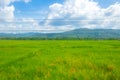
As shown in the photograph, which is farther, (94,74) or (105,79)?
(94,74)

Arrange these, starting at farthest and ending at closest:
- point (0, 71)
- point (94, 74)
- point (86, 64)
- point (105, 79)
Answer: point (86, 64) < point (0, 71) < point (94, 74) < point (105, 79)

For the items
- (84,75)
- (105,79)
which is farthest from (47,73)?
(105,79)

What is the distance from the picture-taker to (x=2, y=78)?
10125mm

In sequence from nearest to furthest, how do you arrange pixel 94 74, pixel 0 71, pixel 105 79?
pixel 105 79
pixel 94 74
pixel 0 71

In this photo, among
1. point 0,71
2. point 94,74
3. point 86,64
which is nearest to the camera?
point 94,74

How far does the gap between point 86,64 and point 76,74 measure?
2.60 meters

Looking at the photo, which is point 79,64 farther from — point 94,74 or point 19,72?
point 19,72

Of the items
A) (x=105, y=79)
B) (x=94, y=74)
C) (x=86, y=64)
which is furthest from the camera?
(x=86, y=64)

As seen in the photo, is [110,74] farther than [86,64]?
No

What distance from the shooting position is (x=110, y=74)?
10.7 m

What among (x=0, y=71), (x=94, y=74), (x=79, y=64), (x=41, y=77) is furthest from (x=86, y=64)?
(x=0, y=71)

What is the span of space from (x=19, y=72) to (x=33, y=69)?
84 centimetres

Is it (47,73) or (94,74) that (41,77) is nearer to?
(47,73)

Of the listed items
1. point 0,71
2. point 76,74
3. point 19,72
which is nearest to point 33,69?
point 19,72
